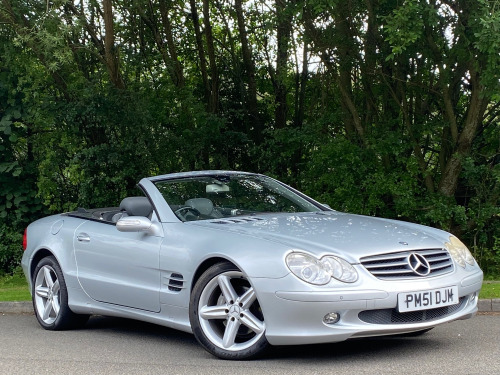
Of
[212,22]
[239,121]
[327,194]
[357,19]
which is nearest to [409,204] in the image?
[327,194]

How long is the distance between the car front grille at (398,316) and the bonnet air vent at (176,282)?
1585 millimetres

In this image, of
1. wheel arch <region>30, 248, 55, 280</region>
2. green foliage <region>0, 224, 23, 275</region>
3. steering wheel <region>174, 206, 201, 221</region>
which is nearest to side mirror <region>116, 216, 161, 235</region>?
steering wheel <region>174, 206, 201, 221</region>

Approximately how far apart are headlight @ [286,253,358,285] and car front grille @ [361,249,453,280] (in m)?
0.15

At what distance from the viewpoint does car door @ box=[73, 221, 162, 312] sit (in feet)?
23.9

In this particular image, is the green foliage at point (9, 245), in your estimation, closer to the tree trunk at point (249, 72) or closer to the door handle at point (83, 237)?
the tree trunk at point (249, 72)

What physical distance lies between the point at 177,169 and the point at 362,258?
11.7 metres

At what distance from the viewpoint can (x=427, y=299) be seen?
6.20 metres

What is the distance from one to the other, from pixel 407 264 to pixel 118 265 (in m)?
2.73

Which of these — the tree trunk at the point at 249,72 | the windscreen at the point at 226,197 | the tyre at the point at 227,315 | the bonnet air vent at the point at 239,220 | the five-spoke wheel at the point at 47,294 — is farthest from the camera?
the tree trunk at the point at 249,72

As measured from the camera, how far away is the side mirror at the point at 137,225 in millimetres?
7277

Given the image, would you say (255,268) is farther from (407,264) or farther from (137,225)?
(137,225)

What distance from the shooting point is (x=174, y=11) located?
2059cm

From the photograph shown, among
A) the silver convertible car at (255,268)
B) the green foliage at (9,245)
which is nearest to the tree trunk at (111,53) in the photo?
the green foliage at (9,245)

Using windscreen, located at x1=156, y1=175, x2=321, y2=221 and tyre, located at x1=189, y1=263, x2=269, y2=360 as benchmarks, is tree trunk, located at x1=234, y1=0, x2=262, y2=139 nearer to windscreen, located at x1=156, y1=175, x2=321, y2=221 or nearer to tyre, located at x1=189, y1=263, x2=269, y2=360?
windscreen, located at x1=156, y1=175, x2=321, y2=221
